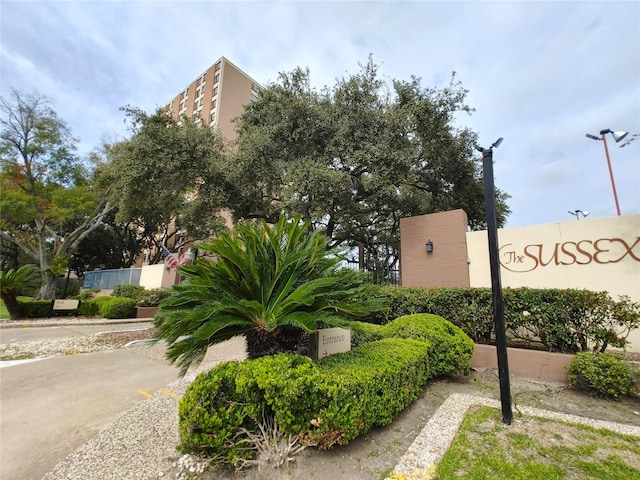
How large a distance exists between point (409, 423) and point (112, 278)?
2342 centimetres

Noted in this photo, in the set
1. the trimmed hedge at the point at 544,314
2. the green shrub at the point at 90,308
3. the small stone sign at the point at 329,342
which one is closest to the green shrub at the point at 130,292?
the green shrub at the point at 90,308

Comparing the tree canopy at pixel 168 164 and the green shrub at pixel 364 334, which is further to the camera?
the tree canopy at pixel 168 164

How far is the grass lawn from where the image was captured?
216 cm

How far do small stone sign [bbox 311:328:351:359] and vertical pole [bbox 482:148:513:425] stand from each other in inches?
65.1

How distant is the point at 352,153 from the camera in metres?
9.71

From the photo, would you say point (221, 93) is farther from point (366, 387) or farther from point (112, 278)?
point (366, 387)

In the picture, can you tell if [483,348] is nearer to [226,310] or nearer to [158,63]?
[226,310]

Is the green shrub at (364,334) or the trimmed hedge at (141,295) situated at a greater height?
the trimmed hedge at (141,295)

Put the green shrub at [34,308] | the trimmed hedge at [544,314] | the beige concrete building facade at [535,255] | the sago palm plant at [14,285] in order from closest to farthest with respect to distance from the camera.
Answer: the trimmed hedge at [544,314]
the beige concrete building facade at [535,255]
the sago palm plant at [14,285]
the green shrub at [34,308]

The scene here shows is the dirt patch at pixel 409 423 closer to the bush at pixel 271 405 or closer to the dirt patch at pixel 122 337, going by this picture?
the bush at pixel 271 405

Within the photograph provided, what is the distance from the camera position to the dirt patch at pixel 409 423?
2.27 m

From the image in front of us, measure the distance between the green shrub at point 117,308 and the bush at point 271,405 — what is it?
1277 centimetres

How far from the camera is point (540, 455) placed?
2.41 meters

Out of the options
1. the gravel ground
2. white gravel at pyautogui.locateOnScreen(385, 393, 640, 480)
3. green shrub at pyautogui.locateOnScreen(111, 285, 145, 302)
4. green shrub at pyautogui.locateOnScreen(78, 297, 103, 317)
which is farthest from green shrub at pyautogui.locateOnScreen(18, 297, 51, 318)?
white gravel at pyautogui.locateOnScreen(385, 393, 640, 480)
